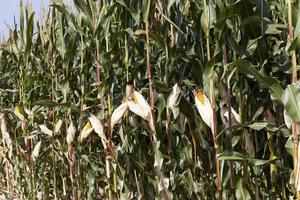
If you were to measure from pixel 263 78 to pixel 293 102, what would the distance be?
0.16 meters

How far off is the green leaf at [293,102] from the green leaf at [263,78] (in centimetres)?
10

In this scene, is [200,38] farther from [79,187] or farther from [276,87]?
[79,187]

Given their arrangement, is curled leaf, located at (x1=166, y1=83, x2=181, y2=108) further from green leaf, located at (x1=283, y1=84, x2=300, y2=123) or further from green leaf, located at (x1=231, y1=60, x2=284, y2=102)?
green leaf, located at (x1=283, y1=84, x2=300, y2=123)

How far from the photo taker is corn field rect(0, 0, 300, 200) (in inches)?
83.4

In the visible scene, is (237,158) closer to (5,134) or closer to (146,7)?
(146,7)

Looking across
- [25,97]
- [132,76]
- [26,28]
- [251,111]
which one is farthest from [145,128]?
[25,97]

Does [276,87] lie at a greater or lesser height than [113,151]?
greater

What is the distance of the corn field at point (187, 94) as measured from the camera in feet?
6.95

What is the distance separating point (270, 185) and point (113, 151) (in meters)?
0.97

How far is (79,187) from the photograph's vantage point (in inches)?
141

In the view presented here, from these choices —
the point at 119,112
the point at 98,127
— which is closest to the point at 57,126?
the point at 98,127

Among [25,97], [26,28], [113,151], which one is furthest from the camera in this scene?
[25,97]

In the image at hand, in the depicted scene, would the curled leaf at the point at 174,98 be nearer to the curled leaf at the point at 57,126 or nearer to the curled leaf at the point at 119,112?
the curled leaf at the point at 119,112

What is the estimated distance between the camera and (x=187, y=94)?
8.99ft
